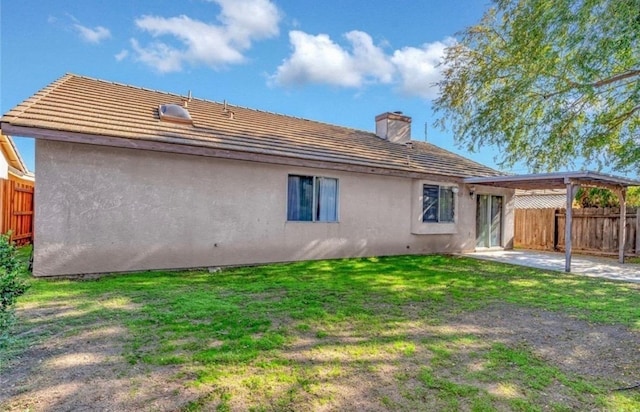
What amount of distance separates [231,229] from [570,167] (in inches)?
423

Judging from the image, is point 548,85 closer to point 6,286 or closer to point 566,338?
point 566,338

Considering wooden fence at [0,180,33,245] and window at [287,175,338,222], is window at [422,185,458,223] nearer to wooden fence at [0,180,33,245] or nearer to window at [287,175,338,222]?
window at [287,175,338,222]

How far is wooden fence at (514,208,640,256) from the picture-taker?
13459 millimetres

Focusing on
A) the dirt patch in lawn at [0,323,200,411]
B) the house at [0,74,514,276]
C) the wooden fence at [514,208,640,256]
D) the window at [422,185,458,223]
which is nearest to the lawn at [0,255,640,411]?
the dirt patch in lawn at [0,323,200,411]

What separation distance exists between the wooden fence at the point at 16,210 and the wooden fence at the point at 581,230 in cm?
1911

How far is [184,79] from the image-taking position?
1600 centimetres

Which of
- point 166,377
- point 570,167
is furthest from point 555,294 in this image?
point 166,377

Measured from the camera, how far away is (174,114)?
967cm

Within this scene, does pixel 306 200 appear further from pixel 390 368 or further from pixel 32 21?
pixel 32 21

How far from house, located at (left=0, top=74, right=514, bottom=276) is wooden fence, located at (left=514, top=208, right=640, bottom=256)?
13.7ft

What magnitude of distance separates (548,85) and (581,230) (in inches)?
300

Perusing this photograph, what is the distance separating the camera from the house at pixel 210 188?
7.41 metres

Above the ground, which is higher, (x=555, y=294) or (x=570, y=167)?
(x=570, y=167)

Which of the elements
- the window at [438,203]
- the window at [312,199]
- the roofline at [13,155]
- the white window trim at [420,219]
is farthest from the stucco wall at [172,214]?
the roofline at [13,155]
